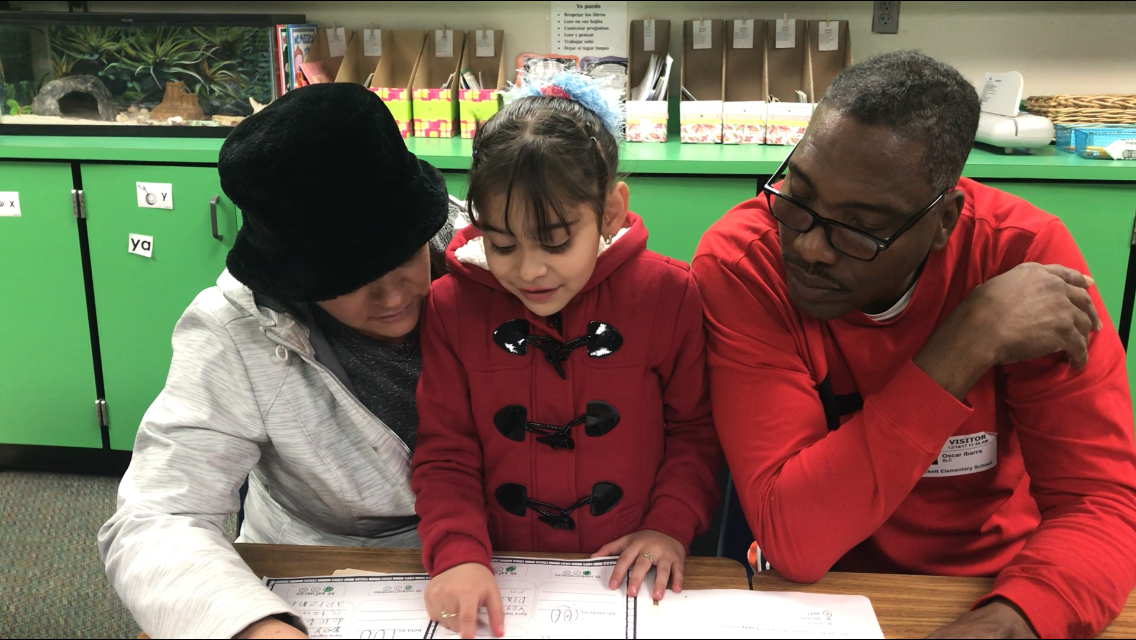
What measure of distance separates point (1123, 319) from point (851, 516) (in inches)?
71.4

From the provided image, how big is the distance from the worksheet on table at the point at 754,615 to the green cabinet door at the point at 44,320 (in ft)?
7.46

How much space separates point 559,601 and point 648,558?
0.12 meters

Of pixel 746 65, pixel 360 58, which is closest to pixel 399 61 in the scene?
pixel 360 58

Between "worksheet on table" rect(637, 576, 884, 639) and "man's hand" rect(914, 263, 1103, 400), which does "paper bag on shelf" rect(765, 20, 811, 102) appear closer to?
"man's hand" rect(914, 263, 1103, 400)

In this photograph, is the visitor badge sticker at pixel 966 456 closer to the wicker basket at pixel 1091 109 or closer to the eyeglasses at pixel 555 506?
the eyeglasses at pixel 555 506

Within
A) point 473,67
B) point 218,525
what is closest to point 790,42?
point 473,67

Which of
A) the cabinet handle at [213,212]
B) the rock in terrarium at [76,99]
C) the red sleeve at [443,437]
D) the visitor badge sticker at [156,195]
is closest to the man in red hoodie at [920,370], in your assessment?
the red sleeve at [443,437]

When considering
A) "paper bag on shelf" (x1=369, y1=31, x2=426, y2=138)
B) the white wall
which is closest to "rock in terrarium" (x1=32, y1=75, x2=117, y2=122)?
"paper bag on shelf" (x1=369, y1=31, x2=426, y2=138)

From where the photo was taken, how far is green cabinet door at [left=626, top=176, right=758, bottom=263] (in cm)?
237

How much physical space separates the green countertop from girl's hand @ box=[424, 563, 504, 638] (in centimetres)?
143

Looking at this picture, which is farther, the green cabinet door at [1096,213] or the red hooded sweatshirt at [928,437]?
the green cabinet door at [1096,213]

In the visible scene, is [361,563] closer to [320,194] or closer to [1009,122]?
[320,194]

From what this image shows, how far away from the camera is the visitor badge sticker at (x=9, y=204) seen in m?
2.51

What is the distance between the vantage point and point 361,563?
1.04m
